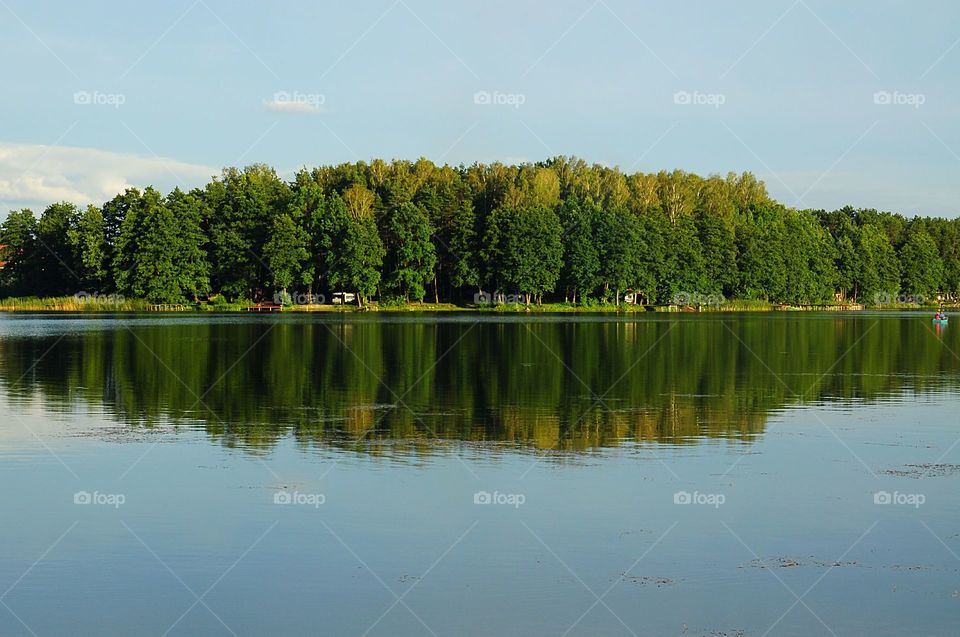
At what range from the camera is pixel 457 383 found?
38375 millimetres

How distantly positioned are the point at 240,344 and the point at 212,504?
147 ft

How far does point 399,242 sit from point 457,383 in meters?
112

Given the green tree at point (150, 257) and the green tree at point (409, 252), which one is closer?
the green tree at point (150, 257)

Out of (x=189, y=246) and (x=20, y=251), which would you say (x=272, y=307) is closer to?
(x=189, y=246)

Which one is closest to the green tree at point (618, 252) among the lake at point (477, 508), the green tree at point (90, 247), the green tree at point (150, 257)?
the green tree at point (150, 257)

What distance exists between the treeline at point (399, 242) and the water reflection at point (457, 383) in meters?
72.6

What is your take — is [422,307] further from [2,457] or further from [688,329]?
[2,457]

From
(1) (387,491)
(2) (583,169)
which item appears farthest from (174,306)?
(1) (387,491)

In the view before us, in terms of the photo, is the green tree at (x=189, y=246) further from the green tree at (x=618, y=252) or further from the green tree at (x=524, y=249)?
the green tree at (x=618, y=252)

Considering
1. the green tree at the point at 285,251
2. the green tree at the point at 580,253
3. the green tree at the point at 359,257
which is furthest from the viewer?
the green tree at the point at 580,253

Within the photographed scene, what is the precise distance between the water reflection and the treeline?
238 ft

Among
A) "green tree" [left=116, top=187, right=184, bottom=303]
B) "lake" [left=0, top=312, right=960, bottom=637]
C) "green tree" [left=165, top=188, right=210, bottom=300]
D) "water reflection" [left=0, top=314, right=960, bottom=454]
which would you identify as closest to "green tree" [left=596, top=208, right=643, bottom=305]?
"green tree" [left=165, top=188, right=210, bottom=300]

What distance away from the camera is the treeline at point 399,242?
142500mm

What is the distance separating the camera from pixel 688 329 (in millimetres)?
86500
